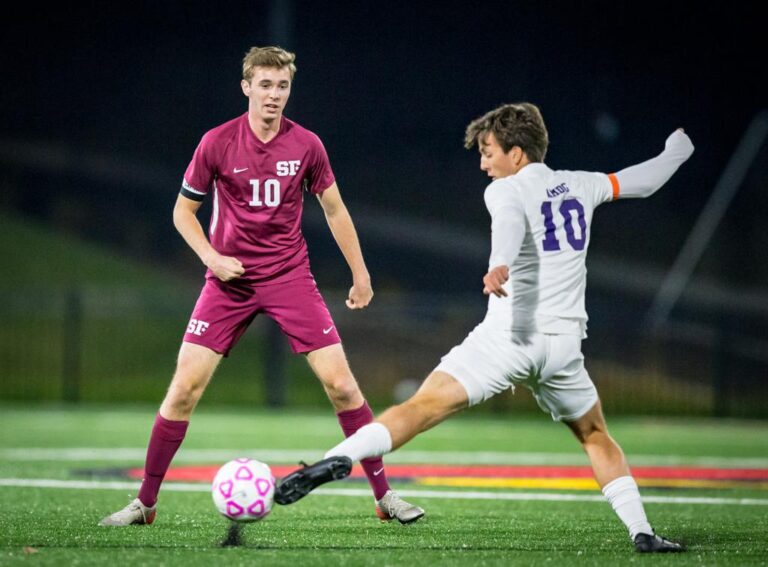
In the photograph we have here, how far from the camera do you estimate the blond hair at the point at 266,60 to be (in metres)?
6.15

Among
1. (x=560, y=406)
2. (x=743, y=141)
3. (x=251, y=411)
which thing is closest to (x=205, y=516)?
(x=560, y=406)

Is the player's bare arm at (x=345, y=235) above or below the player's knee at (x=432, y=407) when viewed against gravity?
above

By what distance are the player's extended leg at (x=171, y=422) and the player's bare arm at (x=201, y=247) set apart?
0.49 metres

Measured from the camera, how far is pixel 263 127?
247 inches

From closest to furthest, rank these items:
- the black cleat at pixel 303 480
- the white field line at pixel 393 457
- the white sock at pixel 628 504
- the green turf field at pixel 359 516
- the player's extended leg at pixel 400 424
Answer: the black cleat at pixel 303 480, the player's extended leg at pixel 400 424, the green turf field at pixel 359 516, the white sock at pixel 628 504, the white field line at pixel 393 457

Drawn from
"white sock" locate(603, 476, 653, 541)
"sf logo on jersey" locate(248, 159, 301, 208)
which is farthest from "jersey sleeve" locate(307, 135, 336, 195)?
"white sock" locate(603, 476, 653, 541)

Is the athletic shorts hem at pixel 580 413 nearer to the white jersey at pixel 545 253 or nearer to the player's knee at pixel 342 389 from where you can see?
the white jersey at pixel 545 253

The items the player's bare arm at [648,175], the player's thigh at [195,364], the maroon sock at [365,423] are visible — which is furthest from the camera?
the maroon sock at [365,423]

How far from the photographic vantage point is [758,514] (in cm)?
710

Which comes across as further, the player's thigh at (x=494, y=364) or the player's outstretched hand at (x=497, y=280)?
the player's thigh at (x=494, y=364)

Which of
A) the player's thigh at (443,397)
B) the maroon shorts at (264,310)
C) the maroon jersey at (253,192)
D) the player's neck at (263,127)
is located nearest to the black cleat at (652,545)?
the player's thigh at (443,397)

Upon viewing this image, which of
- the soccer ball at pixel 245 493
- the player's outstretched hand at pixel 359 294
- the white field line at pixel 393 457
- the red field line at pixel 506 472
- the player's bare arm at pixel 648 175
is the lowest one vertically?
the white field line at pixel 393 457

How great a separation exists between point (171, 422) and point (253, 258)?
969mm

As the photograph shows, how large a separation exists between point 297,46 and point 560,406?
2453 centimetres
